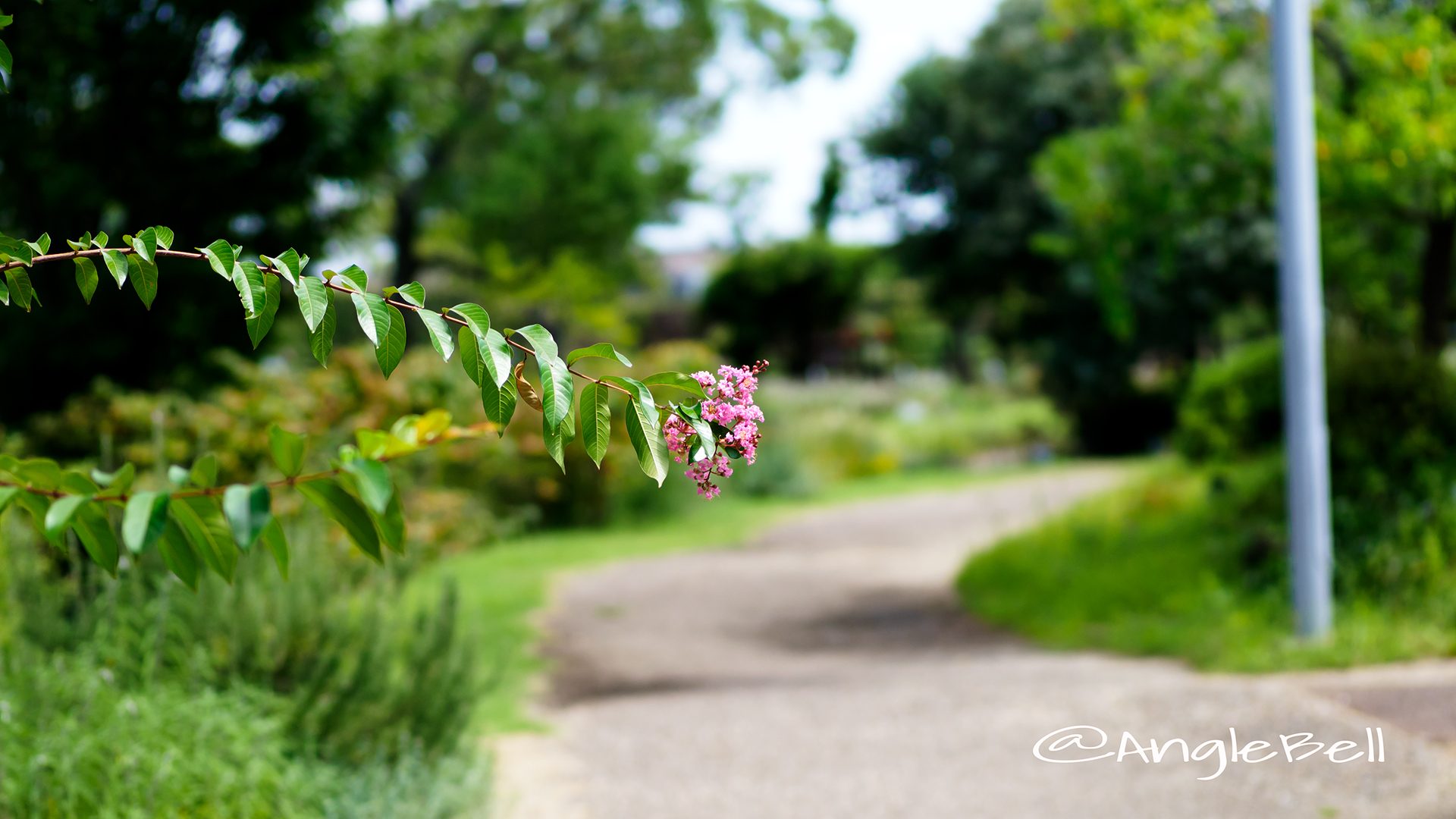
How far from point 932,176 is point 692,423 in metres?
19.9

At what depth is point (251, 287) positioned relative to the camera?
1.61 metres

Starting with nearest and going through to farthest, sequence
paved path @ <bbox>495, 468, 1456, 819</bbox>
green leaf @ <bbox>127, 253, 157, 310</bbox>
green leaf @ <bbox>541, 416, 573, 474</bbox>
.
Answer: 1. green leaf @ <bbox>541, 416, 573, 474</bbox>
2. green leaf @ <bbox>127, 253, 157, 310</bbox>
3. paved path @ <bbox>495, 468, 1456, 819</bbox>

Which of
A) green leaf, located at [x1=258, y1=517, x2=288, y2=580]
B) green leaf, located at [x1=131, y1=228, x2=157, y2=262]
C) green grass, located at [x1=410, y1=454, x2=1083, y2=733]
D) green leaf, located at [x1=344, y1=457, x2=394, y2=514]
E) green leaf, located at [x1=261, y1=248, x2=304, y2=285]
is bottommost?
green grass, located at [x1=410, y1=454, x2=1083, y2=733]

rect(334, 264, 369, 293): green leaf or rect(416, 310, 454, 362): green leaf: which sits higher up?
rect(334, 264, 369, 293): green leaf

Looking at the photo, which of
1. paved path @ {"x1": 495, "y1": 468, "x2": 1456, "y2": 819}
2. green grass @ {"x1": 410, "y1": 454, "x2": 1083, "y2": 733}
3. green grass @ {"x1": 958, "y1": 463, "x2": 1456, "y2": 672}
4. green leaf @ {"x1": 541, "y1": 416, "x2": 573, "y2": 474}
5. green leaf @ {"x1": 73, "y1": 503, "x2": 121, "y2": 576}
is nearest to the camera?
green leaf @ {"x1": 73, "y1": 503, "x2": 121, "y2": 576}

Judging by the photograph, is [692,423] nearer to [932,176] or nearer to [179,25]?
[179,25]

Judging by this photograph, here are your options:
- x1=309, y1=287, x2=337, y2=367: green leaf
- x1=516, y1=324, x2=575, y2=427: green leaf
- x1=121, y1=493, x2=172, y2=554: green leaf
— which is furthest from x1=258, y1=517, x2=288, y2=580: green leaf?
x1=516, y1=324, x2=575, y2=427: green leaf

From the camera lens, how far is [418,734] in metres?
4.17

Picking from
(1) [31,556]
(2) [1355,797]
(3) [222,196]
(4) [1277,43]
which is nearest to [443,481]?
(3) [222,196]

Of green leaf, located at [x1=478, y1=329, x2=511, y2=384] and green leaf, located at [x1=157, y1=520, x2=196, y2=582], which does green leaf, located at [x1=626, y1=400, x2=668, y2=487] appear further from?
green leaf, located at [x1=157, y1=520, x2=196, y2=582]

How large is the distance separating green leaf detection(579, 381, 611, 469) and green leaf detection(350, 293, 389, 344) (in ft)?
→ 0.88

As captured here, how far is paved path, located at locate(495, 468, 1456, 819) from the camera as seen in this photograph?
12.8 feet

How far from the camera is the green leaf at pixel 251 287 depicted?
1582 mm

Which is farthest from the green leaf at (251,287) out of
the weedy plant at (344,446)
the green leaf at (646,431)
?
the green leaf at (646,431)
